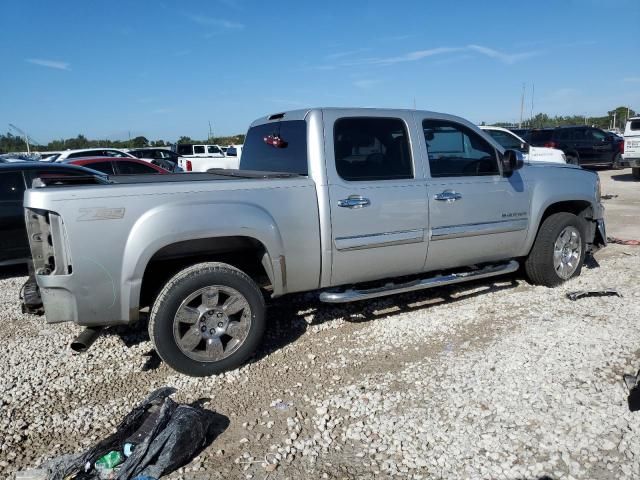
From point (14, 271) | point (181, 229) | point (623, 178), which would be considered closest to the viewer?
point (181, 229)

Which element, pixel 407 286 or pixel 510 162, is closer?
pixel 407 286

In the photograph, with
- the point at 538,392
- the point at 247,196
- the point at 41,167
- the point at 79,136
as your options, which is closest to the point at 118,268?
the point at 247,196

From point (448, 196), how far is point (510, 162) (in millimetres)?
796

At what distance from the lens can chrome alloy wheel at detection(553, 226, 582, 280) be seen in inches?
214

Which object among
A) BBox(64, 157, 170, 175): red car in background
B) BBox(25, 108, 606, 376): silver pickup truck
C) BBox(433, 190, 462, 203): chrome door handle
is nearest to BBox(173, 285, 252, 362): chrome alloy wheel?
BBox(25, 108, 606, 376): silver pickup truck

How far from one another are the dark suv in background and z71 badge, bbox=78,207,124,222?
60.9 ft

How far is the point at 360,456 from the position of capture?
2783 mm

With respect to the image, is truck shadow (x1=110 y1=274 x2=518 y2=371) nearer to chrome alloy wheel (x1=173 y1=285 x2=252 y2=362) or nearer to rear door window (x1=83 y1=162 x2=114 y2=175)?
chrome alloy wheel (x1=173 y1=285 x2=252 y2=362)

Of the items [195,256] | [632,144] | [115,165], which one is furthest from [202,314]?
[632,144]

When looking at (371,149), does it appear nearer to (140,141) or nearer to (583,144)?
(583,144)

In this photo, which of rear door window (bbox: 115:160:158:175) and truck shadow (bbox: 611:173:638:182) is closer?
rear door window (bbox: 115:160:158:175)

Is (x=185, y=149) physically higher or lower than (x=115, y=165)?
higher

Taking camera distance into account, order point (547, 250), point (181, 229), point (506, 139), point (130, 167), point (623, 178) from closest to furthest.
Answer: point (181, 229) < point (547, 250) < point (130, 167) < point (506, 139) < point (623, 178)

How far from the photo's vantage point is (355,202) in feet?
13.3
